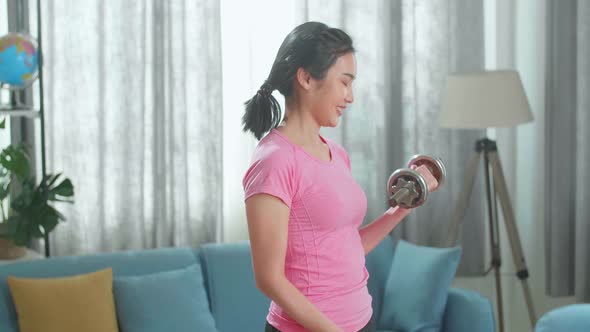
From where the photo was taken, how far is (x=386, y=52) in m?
4.02

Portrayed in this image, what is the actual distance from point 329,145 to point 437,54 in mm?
2529

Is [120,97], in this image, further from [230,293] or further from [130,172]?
[230,293]

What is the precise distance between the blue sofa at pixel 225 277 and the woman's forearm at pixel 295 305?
6.24 feet

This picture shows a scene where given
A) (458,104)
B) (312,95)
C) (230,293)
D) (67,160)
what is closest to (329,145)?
(312,95)

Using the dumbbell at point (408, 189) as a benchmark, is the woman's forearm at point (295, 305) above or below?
below

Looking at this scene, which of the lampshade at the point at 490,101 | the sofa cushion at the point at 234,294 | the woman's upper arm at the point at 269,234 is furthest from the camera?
the lampshade at the point at 490,101

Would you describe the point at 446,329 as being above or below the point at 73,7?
below

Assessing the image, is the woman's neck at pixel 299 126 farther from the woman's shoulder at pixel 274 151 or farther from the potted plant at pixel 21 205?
the potted plant at pixel 21 205

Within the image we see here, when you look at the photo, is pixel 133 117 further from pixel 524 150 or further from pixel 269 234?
pixel 269 234

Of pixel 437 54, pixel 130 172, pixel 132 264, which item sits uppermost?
pixel 437 54

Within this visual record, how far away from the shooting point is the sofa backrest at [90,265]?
9.82 ft

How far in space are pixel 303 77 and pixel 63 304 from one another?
1.79m

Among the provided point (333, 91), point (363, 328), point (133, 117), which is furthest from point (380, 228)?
point (133, 117)

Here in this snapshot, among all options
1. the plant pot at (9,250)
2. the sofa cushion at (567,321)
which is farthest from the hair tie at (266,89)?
the plant pot at (9,250)
